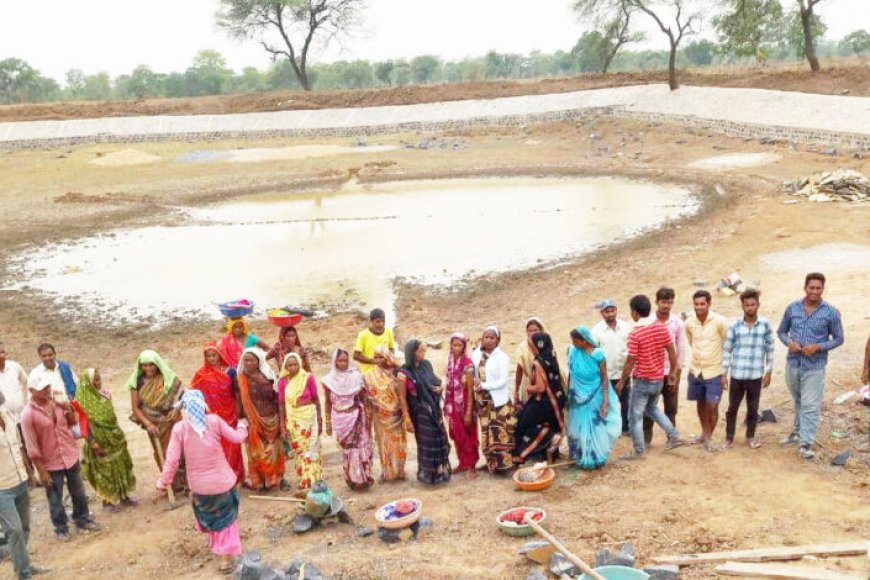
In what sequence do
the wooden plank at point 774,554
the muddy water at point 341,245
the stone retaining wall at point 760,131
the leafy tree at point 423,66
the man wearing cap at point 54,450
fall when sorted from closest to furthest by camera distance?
the wooden plank at point 774,554 → the man wearing cap at point 54,450 → the muddy water at point 341,245 → the stone retaining wall at point 760,131 → the leafy tree at point 423,66

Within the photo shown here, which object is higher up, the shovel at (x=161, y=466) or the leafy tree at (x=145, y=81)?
the leafy tree at (x=145, y=81)

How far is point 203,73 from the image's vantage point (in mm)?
79125

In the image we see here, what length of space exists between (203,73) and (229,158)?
53.5m

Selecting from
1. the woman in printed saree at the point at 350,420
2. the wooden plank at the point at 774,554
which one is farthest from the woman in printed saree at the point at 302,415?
the wooden plank at the point at 774,554

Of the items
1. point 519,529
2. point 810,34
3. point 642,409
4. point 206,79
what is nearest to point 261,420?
point 519,529

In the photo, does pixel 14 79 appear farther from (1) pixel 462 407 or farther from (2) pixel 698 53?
(1) pixel 462 407

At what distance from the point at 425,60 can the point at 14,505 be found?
3325 inches

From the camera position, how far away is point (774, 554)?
4336mm

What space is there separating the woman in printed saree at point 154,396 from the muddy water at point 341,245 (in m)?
6.12

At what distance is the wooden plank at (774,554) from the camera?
4262 mm

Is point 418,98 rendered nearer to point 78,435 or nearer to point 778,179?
point 778,179

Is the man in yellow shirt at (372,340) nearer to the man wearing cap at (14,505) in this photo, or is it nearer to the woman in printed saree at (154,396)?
the woman in printed saree at (154,396)

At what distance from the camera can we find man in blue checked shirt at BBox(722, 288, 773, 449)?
6.00m

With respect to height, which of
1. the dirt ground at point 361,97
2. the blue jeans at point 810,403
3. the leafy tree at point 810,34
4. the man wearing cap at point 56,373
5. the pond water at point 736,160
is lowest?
the blue jeans at point 810,403
